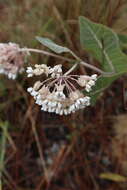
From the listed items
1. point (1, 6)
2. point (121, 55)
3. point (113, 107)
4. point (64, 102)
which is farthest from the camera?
point (1, 6)

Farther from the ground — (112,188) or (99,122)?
(99,122)

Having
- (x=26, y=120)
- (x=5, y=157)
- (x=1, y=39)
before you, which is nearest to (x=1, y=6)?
Answer: (x=1, y=39)

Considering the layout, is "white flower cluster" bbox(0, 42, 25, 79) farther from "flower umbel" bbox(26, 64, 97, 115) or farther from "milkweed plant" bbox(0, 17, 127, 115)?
"flower umbel" bbox(26, 64, 97, 115)

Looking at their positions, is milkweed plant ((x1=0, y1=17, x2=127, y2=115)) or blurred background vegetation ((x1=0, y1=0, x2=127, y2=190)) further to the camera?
blurred background vegetation ((x1=0, y1=0, x2=127, y2=190))

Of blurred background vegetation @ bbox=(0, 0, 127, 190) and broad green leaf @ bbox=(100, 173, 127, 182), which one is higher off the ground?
blurred background vegetation @ bbox=(0, 0, 127, 190)

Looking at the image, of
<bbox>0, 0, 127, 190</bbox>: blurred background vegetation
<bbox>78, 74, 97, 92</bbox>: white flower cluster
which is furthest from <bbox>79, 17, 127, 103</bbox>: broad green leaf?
<bbox>0, 0, 127, 190</bbox>: blurred background vegetation

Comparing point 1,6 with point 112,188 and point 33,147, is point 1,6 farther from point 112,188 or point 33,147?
point 112,188

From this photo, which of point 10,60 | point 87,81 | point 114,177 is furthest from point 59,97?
point 114,177
